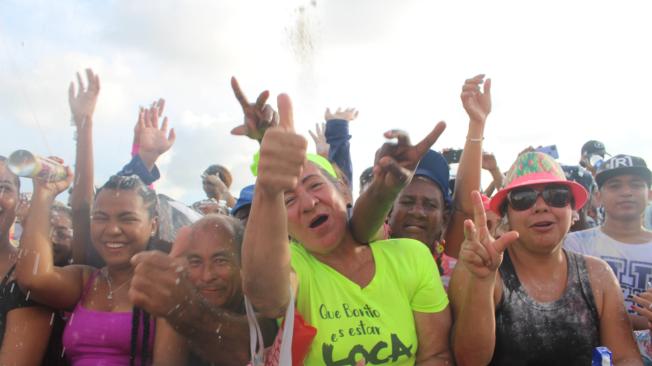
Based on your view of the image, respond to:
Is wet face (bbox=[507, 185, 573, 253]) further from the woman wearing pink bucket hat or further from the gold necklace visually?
the gold necklace

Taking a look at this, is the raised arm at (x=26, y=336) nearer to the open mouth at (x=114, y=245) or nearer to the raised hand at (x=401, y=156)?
the open mouth at (x=114, y=245)

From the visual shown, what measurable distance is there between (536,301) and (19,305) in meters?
3.04

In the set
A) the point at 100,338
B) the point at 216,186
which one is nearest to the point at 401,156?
the point at 100,338

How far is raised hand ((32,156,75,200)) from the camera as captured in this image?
311 centimetres

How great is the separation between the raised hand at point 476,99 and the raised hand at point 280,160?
2270 mm

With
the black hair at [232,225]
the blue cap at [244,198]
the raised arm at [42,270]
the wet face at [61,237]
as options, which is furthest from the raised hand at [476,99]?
the wet face at [61,237]

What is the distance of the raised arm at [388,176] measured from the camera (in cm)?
243

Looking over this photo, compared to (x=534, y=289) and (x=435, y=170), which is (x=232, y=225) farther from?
(x=534, y=289)

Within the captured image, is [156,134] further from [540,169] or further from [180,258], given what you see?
[540,169]

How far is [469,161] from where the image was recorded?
3.48 meters

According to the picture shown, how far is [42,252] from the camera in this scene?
9.58 feet

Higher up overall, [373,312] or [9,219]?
[9,219]

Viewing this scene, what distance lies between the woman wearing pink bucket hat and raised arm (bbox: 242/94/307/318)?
975 mm

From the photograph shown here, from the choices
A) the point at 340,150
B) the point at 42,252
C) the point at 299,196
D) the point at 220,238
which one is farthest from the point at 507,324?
the point at 42,252
